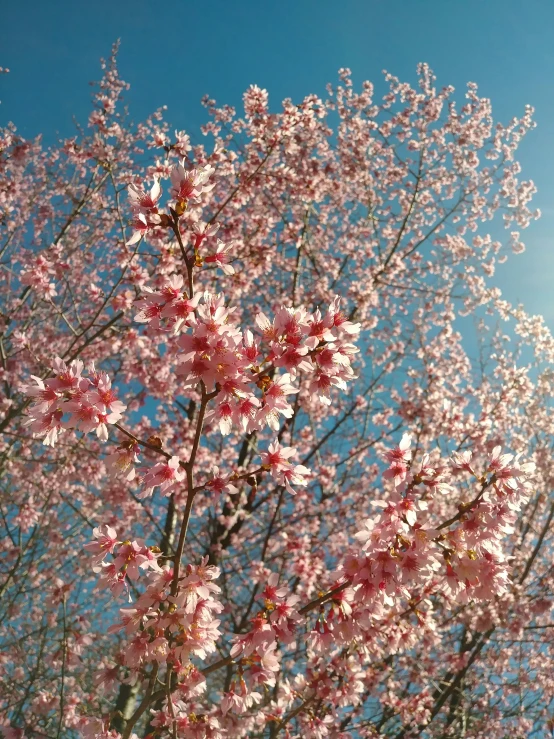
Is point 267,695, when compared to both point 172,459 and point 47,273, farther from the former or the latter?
point 47,273

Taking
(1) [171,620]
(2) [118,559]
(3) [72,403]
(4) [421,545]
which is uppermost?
(3) [72,403]

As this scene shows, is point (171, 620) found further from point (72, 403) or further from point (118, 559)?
point (72, 403)

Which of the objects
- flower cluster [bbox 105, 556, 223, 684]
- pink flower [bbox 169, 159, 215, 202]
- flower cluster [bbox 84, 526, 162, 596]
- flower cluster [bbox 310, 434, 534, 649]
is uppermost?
pink flower [bbox 169, 159, 215, 202]

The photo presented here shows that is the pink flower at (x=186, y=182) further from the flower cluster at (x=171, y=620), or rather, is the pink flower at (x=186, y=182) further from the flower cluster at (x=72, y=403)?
the flower cluster at (x=171, y=620)

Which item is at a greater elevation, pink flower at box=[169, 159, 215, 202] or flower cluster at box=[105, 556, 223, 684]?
pink flower at box=[169, 159, 215, 202]

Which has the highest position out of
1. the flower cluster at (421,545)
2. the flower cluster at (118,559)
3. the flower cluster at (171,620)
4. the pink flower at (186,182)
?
the pink flower at (186,182)

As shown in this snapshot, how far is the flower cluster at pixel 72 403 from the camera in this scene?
196 cm

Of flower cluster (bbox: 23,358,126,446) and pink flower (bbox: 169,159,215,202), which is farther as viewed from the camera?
pink flower (bbox: 169,159,215,202)

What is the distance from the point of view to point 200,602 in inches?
86.7

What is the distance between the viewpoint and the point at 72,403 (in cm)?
194

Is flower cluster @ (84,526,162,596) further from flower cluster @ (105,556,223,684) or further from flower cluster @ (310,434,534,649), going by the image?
flower cluster @ (310,434,534,649)

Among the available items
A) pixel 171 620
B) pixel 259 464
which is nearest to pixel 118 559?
pixel 171 620

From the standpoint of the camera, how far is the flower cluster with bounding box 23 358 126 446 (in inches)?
77.0

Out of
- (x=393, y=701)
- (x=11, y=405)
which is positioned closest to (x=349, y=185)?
(x=11, y=405)
